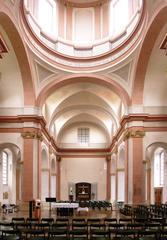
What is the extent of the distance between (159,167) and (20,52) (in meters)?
17.1

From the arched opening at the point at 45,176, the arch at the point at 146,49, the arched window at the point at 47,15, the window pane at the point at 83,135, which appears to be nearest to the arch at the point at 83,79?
the arch at the point at 146,49

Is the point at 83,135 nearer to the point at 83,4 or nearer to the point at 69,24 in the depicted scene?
the point at 69,24

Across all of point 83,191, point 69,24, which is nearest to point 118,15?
point 69,24

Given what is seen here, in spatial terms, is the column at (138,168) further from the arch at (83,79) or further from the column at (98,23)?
the column at (98,23)

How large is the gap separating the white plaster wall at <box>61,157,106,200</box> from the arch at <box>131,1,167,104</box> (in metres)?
19.5

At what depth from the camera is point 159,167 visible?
110 ft

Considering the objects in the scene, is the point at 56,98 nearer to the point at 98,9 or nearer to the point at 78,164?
the point at 98,9

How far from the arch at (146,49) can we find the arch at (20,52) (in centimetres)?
620

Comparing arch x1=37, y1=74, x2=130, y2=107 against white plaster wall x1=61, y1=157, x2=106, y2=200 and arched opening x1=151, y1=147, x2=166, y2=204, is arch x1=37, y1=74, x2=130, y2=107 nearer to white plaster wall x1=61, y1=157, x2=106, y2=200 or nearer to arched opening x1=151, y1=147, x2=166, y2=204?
arched opening x1=151, y1=147, x2=166, y2=204

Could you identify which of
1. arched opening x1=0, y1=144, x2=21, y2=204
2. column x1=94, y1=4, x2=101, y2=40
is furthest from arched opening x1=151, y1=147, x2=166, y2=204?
arched opening x1=0, y1=144, x2=21, y2=204

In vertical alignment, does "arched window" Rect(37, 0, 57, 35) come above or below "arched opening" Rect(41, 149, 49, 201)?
above

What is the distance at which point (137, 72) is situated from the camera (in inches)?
922

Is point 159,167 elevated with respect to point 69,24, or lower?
lower

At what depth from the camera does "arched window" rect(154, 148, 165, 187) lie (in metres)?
33.1
